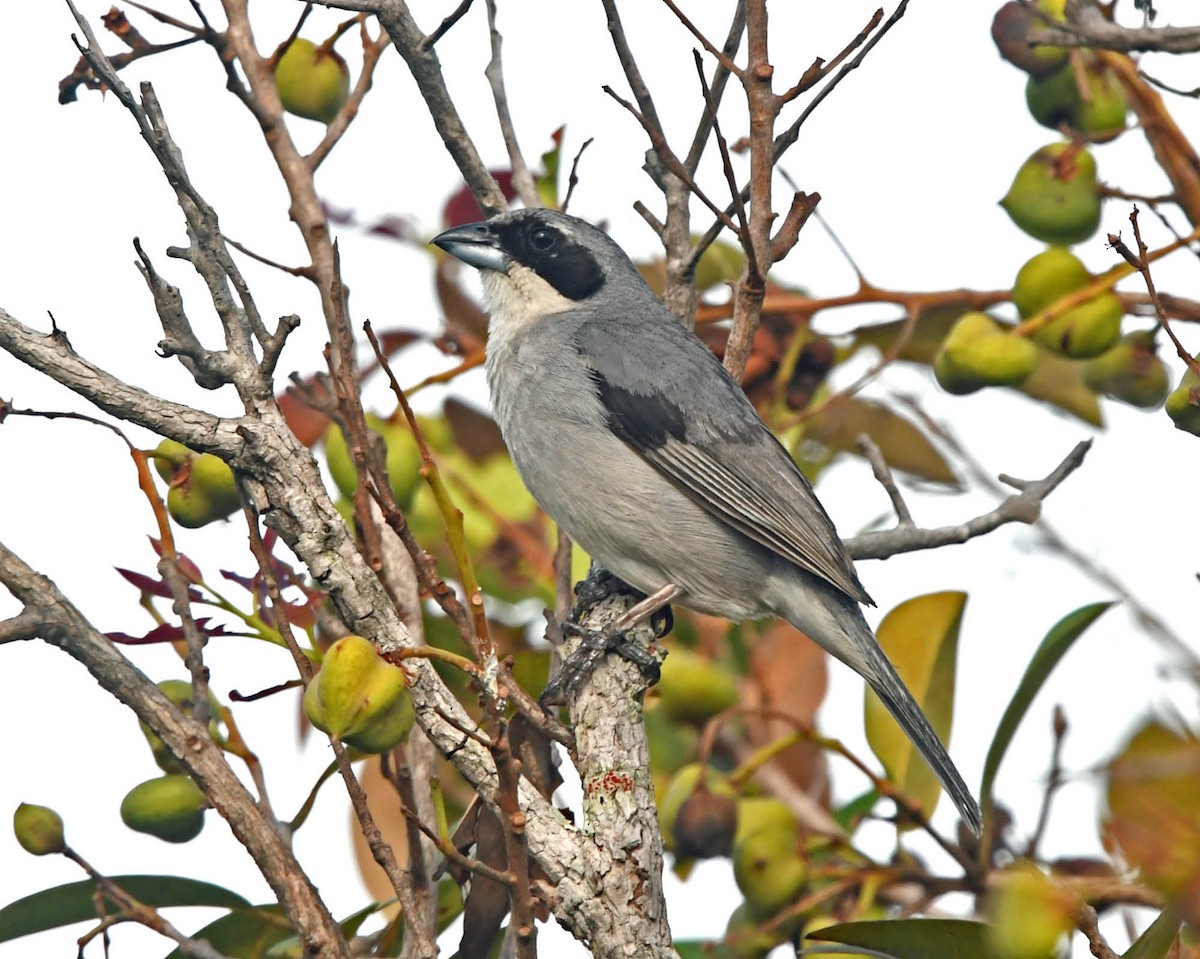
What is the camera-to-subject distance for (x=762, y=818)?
3.70 metres

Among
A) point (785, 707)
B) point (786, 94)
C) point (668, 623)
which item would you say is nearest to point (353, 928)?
point (785, 707)

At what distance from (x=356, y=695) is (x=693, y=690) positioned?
177 cm

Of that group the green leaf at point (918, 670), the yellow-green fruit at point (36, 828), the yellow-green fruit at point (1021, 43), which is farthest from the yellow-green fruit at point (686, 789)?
the yellow-green fruit at point (1021, 43)

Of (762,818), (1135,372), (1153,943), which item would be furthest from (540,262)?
(1153,943)

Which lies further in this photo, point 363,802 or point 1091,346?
point 1091,346

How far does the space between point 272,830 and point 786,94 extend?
95.6 inches

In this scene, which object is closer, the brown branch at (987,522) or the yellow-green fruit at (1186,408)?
the yellow-green fruit at (1186,408)

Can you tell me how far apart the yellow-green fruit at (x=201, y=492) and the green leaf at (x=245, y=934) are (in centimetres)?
99

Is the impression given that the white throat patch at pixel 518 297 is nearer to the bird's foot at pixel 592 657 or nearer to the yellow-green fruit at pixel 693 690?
the bird's foot at pixel 592 657

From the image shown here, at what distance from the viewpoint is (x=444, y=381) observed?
4590 millimetres

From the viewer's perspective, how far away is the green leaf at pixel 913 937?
284 cm

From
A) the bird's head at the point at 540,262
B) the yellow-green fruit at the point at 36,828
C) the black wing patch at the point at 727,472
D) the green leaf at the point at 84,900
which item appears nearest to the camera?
the yellow-green fruit at the point at 36,828

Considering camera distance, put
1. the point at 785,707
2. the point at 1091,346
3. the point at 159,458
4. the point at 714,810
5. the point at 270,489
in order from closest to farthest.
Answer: the point at 270,489
the point at 159,458
the point at 714,810
the point at 1091,346
the point at 785,707

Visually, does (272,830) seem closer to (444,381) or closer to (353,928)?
(353,928)
